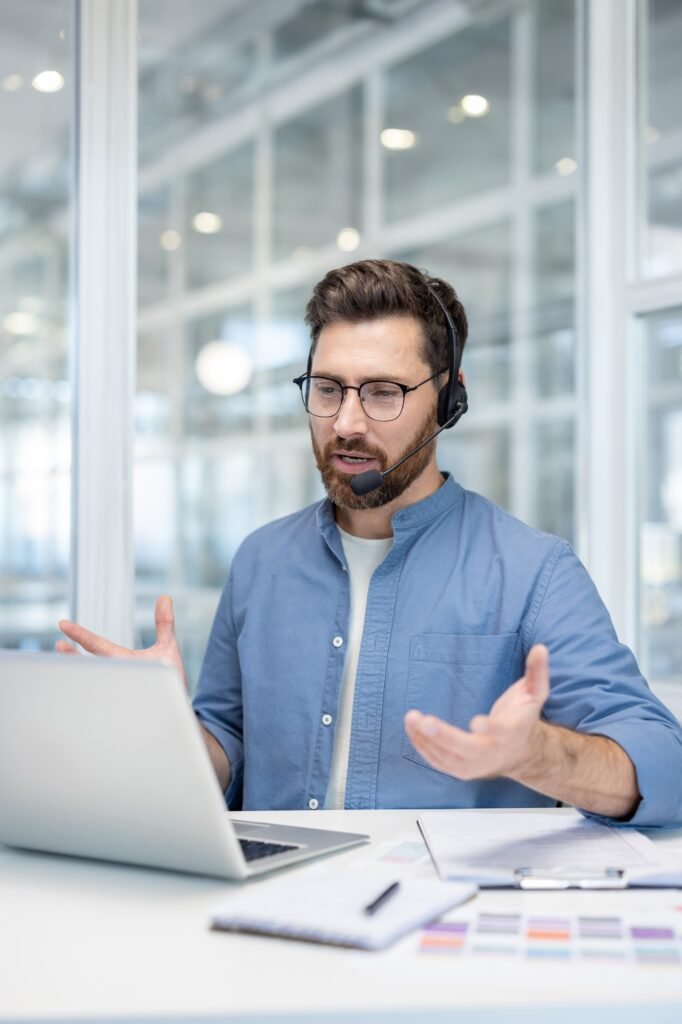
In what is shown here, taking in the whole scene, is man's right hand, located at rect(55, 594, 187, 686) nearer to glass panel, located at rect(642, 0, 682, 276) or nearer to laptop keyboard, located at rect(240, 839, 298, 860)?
laptop keyboard, located at rect(240, 839, 298, 860)

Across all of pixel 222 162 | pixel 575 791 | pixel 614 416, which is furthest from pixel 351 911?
pixel 222 162

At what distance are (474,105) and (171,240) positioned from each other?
6.10 ft

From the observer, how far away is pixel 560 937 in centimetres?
95

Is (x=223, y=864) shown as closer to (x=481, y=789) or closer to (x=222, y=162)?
(x=481, y=789)

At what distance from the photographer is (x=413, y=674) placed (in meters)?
1.71

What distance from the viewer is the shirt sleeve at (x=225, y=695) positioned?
6.12 ft

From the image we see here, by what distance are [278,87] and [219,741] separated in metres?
5.81

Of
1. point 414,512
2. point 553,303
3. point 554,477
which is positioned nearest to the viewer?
point 414,512

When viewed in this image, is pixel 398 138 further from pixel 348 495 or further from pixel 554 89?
pixel 348 495

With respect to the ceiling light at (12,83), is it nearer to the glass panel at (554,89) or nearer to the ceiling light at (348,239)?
the glass panel at (554,89)

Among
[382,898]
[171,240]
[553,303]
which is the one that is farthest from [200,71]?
[382,898]

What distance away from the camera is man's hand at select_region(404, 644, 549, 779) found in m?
1.08

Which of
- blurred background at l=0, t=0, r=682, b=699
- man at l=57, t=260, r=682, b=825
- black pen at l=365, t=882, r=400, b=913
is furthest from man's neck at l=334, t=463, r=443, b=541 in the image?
blurred background at l=0, t=0, r=682, b=699

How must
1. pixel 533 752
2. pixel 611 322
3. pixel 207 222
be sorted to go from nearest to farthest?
pixel 533 752
pixel 611 322
pixel 207 222
